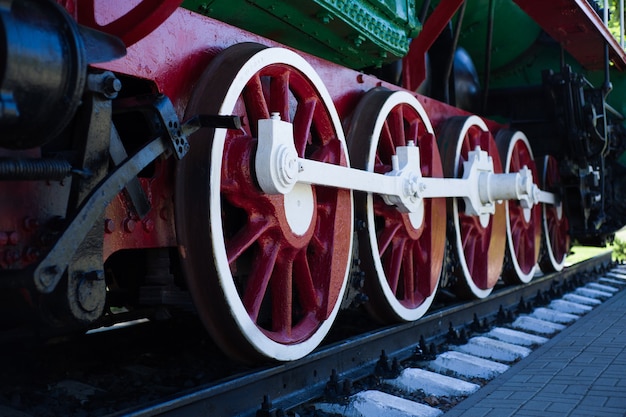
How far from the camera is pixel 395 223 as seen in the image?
3.74 meters

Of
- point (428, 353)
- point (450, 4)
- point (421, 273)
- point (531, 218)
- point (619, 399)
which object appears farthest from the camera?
point (531, 218)

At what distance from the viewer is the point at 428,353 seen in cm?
357

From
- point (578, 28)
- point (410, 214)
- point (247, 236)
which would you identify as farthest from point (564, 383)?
point (578, 28)

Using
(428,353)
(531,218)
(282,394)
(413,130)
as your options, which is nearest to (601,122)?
(531,218)

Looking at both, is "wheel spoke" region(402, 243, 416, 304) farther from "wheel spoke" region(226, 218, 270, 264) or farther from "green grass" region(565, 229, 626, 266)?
"green grass" region(565, 229, 626, 266)

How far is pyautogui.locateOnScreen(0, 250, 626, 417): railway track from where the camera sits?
2.38m

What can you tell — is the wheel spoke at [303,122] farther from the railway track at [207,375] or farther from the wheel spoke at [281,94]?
the railway track at [207,375]

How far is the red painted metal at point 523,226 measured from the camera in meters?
5.76

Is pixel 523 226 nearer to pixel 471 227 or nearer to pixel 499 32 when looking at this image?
pixel 471 227

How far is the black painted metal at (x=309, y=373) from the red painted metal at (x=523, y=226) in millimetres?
1337

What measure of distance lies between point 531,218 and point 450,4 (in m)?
2.39

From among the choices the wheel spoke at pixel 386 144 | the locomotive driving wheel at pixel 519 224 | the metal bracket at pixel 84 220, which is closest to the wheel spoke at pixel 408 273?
the wheel spoke at pixel 386 144

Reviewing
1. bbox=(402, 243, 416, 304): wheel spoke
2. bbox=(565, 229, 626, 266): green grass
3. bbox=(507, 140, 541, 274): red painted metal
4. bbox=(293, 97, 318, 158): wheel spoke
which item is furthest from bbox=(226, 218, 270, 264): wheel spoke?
bbox=(565, 229, 626, 266): green grass

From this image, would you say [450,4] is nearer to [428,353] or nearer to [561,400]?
[428,353]
